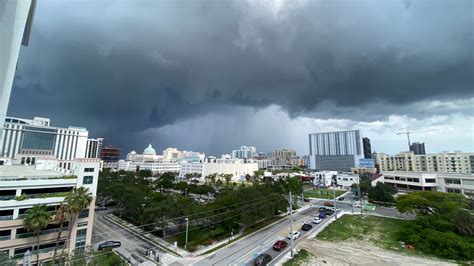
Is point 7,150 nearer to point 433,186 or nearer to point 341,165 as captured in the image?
point 433,186

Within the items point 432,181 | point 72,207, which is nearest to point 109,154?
point 72,207

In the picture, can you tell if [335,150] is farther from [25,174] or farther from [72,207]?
[25,174]

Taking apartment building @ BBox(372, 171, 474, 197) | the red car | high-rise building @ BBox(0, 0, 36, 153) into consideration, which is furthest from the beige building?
high-rise building @ BBox(0, 0, 36, 153)

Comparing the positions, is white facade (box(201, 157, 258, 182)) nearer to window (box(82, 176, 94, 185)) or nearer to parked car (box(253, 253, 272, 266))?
window (box(82, 176, 94, 185))

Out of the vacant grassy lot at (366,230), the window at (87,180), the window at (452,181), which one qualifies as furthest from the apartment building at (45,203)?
the window at (452,181)

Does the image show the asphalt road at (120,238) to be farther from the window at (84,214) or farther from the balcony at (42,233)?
the balcony at (42,233)
